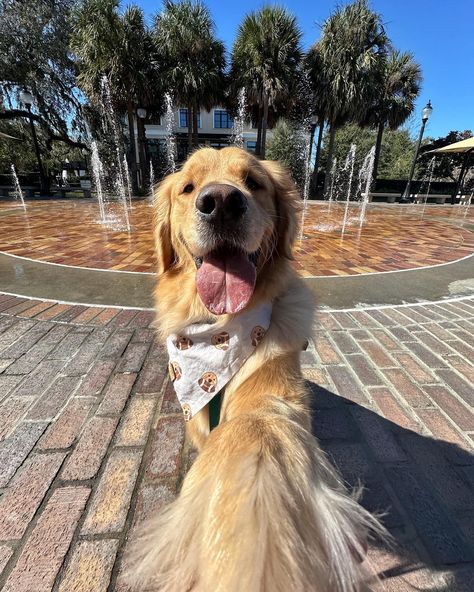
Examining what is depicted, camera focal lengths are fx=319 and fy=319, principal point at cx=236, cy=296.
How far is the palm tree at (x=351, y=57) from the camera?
2122 centimetres

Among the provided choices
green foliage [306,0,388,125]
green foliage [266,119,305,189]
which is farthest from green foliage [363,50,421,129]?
green foliage [266,119,305,189]

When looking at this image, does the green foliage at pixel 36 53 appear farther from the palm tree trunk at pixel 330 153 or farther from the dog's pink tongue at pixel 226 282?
the dog's pink tongue at pixel 226 282

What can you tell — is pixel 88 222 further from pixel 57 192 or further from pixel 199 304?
pixel 57 192

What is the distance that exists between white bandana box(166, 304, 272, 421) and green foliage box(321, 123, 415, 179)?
143 feet

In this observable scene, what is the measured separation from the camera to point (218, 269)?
6.12 ft

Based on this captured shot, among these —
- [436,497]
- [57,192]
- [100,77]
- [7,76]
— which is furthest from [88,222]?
[7,76]

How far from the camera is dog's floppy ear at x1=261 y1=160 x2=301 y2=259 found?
224cm

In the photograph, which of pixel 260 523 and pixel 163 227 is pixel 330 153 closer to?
pixel 163 227

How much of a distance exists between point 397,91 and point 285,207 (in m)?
30.4

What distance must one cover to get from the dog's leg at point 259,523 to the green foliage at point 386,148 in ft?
145

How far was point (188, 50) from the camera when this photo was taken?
2022 centimetres

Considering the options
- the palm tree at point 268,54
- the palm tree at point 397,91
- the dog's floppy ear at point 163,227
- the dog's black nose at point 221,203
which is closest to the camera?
the dog's black nose at point 221,203

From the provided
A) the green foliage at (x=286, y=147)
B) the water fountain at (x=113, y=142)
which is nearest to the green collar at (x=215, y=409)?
the water fountain at (x=113, y=142)

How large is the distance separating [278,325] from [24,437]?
1785mm
